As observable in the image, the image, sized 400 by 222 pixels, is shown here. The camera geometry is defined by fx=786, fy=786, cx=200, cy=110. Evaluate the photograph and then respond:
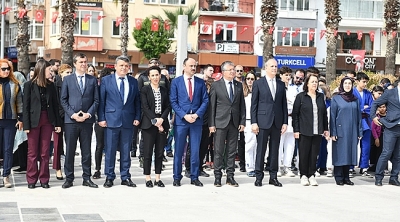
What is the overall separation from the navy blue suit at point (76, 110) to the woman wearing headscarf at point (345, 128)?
4543 mm

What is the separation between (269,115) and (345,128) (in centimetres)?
165

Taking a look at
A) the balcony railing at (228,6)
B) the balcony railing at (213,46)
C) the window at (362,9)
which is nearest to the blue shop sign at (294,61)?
the balcony railing at (213,46)

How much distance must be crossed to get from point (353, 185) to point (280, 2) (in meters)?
45.3

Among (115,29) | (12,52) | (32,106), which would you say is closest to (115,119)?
(32,106)

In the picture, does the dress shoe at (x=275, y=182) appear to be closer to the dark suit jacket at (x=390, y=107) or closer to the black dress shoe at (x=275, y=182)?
the black dress shoe at (x=275, y=182)

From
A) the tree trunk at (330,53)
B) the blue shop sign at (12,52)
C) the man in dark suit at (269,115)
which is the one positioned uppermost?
the blue shop sign at (12,52)

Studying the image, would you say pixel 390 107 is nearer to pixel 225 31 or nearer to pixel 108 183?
pixel 108 183

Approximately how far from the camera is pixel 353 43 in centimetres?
6053

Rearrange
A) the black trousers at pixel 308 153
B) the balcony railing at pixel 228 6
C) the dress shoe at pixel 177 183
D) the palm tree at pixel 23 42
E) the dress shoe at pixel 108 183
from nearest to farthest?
the dress shoe at pixel 108 183, the dress shoe at pixel 177 183, the black trousers at pixel 308 153, the palm tree at pixel 23 42, the balcony railing at pixel 228 6

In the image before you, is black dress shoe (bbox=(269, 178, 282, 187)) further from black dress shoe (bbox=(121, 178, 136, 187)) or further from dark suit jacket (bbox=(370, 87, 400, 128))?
black dress shoe (bbox=(121, 178, 136, 187))

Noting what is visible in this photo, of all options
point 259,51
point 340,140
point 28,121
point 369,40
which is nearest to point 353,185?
point 340,140

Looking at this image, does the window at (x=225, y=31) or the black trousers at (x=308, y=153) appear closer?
the black trousers at (x=308, y=153)

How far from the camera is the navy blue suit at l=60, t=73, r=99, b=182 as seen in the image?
1308 cm

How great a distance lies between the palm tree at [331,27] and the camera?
1419 inches
